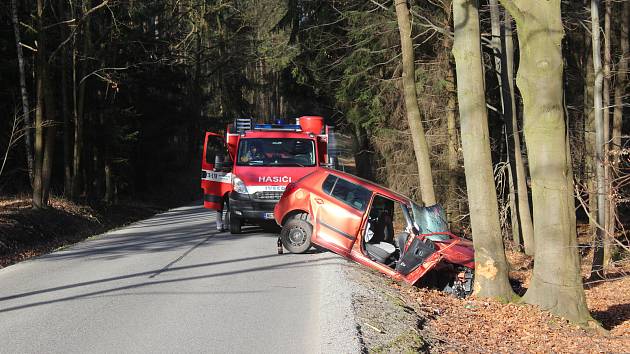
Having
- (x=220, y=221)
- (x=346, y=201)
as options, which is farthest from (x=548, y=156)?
(x=220, y=221)

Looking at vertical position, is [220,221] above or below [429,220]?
below

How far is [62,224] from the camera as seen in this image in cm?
1981

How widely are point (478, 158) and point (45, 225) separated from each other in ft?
41.7

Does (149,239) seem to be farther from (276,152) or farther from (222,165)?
(276,152)

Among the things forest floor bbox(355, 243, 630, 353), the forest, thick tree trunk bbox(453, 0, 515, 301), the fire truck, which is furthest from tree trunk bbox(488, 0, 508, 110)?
forest floor bbox(355, 243, 630, 353)

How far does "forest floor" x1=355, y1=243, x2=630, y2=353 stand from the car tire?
6.40 feet

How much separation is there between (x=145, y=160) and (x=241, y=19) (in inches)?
→ 585

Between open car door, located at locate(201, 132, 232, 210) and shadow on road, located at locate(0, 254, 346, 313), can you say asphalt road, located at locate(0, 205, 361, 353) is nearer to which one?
shadow on road, located at locate(0, 254, 346, 313)

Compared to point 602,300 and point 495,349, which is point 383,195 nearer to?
point 495,349

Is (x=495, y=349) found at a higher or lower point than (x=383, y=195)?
lower

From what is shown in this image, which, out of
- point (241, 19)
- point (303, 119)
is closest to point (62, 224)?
point (303, 119)

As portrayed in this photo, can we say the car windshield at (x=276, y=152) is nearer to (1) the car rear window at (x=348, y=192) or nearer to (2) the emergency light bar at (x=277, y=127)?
(2) the emergency light bar at (x=277, y=127)

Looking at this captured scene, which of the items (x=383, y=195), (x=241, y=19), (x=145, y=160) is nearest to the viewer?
(x=383, y=195)

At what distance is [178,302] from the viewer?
9.38m
